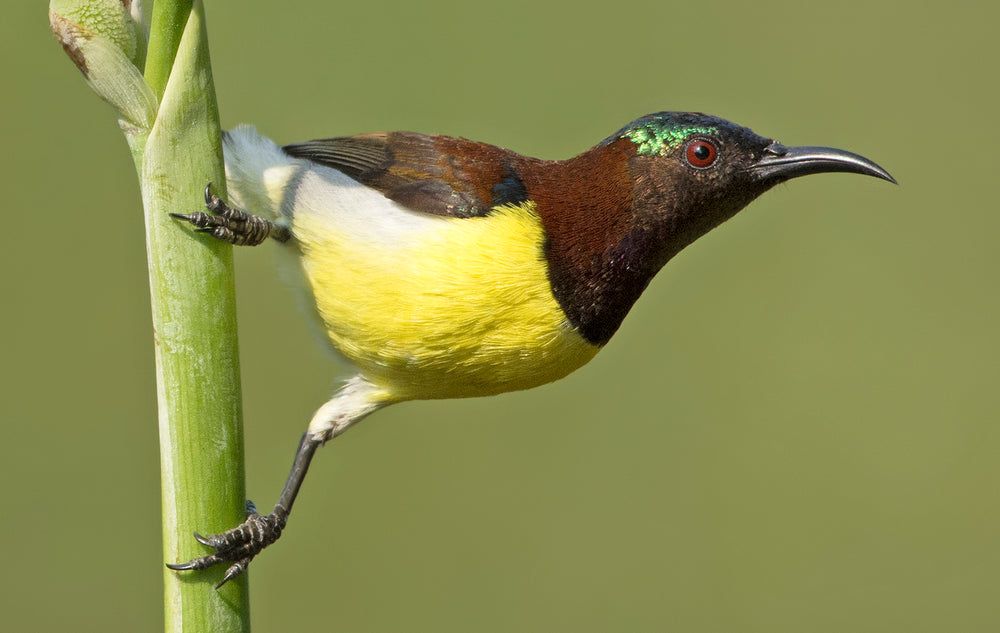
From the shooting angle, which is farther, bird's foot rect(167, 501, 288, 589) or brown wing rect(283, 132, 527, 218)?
brown wing rect(283, 132, 527, 218)

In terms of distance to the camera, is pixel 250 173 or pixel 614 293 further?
pixel 250 173

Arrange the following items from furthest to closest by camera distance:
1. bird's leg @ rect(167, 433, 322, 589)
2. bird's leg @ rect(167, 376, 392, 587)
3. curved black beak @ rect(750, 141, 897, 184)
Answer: bird's leg @ rect(167, 376, 392, 587), curved black beak @ rect(750, 141, 897, 184), bird's leg @ rect(167, 433, 322, 589)

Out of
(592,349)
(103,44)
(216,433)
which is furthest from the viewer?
(592,349)

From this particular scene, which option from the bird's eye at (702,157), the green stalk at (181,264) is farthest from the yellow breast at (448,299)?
the green stalk at (181,264)

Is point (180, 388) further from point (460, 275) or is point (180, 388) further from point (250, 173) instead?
point (250, 173)

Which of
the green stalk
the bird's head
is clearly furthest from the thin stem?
the bird's head

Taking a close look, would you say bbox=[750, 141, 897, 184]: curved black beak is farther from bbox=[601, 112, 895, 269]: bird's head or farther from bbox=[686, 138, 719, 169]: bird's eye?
bbox=[686, 138, 719, 169]: bird's eye

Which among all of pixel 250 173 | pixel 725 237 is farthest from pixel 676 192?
pixel 725 237

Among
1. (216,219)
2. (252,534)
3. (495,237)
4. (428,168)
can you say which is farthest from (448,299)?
(216,219)

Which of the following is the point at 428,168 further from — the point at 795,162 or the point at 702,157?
the point at 795,162
